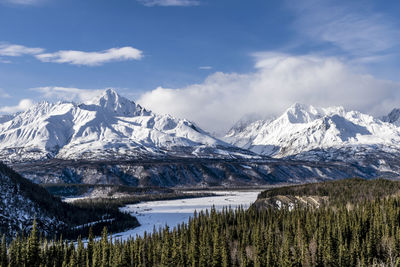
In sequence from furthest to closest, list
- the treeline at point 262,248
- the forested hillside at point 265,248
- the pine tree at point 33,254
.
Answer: the forested hillside at point 265,248 < the treeline at point 262,248 < the pine tree at point 33,254

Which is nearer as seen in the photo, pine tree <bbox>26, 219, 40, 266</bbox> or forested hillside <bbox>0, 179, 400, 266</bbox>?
pine tree <bbox>26, 219, 40, 266</bbox>

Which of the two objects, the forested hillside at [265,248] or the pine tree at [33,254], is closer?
the pine tree at [33,254]

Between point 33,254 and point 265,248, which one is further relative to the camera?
point 265,248

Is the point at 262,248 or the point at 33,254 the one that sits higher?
the point at 33,254

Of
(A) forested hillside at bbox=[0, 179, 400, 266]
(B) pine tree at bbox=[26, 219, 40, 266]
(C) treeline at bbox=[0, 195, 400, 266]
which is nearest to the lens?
(B) pine tree at bbox=[26, 219, 40, 266]

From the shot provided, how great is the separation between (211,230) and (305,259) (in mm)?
57573

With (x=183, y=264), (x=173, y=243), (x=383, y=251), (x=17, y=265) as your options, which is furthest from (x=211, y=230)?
(x=17, y=265)

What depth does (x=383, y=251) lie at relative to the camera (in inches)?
5940

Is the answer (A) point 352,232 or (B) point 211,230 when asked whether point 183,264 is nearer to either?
(B) point 211,230

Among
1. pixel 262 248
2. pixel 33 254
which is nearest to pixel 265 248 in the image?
pixel 262 248

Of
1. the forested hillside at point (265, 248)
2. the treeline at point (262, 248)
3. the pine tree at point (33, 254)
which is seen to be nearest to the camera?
the pine tree at point (33, 254)

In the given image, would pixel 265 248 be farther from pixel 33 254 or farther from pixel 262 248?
pixel 33 254

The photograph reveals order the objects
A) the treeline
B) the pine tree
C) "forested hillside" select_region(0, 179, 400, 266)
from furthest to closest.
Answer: "forested hillside" select_region(0, 179, 400, 266) < the treeline < the pine tree

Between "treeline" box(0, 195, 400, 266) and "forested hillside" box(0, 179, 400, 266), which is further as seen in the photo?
"forested hillside" box(0, 179, 400, 266)
